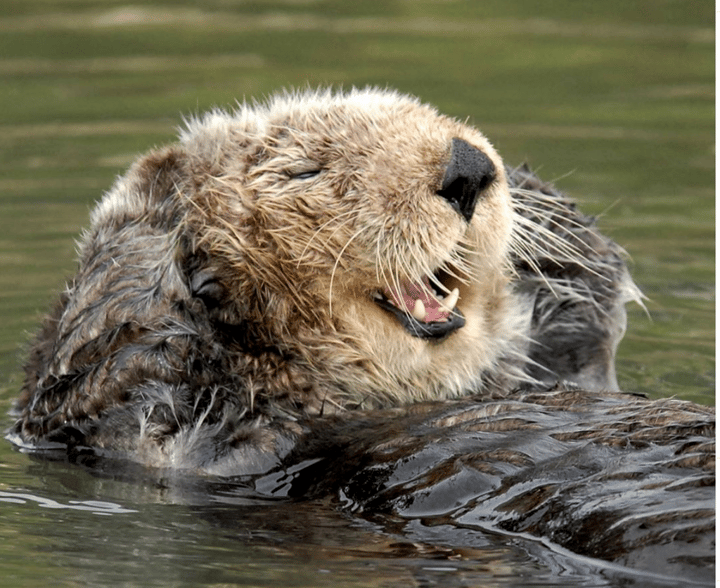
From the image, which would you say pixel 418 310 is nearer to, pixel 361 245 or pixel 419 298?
pixel 419 298

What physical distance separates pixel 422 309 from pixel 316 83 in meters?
5.23

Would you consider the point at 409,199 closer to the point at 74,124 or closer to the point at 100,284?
the point at 100,284

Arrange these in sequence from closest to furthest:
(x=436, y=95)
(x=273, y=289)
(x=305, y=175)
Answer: (x=273, y=289) < (x=305, y=175) < (x=436, y=95)

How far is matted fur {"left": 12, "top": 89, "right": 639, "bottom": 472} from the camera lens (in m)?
4.04

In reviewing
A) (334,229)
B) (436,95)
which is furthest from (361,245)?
(436,95)

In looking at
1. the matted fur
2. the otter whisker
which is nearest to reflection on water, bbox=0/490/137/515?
the matted fur

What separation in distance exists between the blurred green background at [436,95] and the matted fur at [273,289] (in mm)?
1251

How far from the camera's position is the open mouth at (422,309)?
4.10 metres

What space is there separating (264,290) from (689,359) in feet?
7.28

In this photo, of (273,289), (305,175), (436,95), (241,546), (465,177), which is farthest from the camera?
(436,95)

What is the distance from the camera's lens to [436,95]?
356 inches

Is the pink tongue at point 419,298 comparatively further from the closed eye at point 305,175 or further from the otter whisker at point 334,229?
the closed eye at point 305,175

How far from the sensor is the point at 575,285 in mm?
5020

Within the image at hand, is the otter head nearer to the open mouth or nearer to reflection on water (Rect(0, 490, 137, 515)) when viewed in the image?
the open mouth
